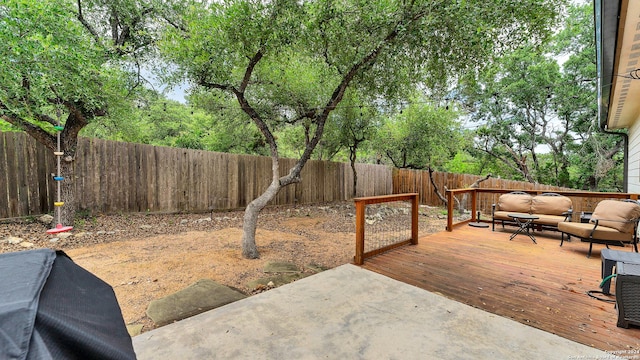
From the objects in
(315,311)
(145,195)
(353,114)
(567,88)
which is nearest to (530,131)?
(567,88)

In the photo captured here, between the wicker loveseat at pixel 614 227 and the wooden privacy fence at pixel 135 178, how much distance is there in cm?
686

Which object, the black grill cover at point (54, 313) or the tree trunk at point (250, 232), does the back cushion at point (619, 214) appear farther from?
the black grill cover at point (54, 313)

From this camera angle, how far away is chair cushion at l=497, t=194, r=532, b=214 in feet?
17.5

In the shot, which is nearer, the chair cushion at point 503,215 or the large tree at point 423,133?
the chair cushion at point 503,215

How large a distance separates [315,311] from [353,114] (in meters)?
6.54

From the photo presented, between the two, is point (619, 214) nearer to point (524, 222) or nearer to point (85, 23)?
point (524, 222)

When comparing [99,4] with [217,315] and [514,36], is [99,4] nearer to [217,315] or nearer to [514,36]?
[217,315]

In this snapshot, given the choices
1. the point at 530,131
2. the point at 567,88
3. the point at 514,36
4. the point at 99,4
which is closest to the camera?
the point at 514,36

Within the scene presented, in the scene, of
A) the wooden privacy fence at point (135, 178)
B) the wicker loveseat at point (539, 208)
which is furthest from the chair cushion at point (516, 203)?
the wooden privacy fence at point (135, 178)

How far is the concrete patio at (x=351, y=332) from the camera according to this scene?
1.73m

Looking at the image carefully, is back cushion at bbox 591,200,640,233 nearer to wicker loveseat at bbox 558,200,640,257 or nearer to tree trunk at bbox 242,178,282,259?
wicker loveseat at bbox 558,200,640,257

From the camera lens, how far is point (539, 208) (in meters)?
5.19

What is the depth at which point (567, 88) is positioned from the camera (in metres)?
9.35

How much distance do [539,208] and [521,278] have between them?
2998mm
